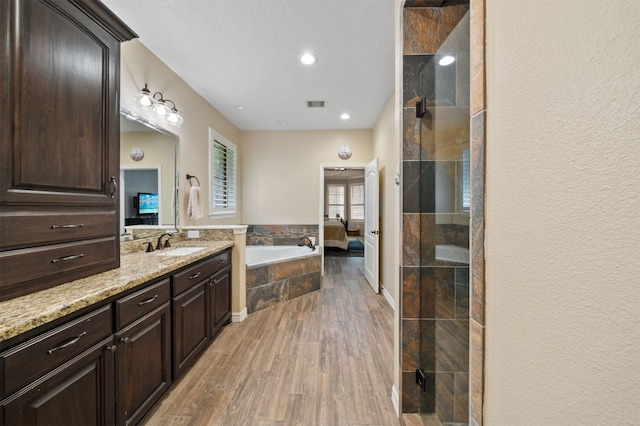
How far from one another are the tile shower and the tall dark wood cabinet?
1.79m

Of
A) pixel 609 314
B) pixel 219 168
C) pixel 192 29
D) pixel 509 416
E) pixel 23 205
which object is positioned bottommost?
pixel 509 416

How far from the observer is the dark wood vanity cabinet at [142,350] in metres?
1.31

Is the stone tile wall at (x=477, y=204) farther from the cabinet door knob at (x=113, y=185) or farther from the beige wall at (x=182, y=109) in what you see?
the beige wall at (x=182, y=109)

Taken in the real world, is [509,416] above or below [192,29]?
below

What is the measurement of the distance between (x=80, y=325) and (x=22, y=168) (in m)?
0.72

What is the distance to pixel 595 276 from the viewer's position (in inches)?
16.1

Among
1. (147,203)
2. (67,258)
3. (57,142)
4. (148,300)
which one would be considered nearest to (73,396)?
(148,300)

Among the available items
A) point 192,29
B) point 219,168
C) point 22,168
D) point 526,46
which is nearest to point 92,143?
point 22,168

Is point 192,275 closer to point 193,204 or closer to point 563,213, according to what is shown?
point 193,204

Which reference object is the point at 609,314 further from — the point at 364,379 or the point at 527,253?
the point at 364,379

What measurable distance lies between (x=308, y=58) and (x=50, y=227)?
2.38 meters

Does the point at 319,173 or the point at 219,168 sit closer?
the point at 219,168

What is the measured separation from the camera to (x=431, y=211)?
1.52 metres

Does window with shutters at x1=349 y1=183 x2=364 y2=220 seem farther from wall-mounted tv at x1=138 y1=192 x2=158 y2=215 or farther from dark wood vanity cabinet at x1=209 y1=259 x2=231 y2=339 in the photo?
wall-mounted tv at x1=138 y1=192 x2=158 y2=215
